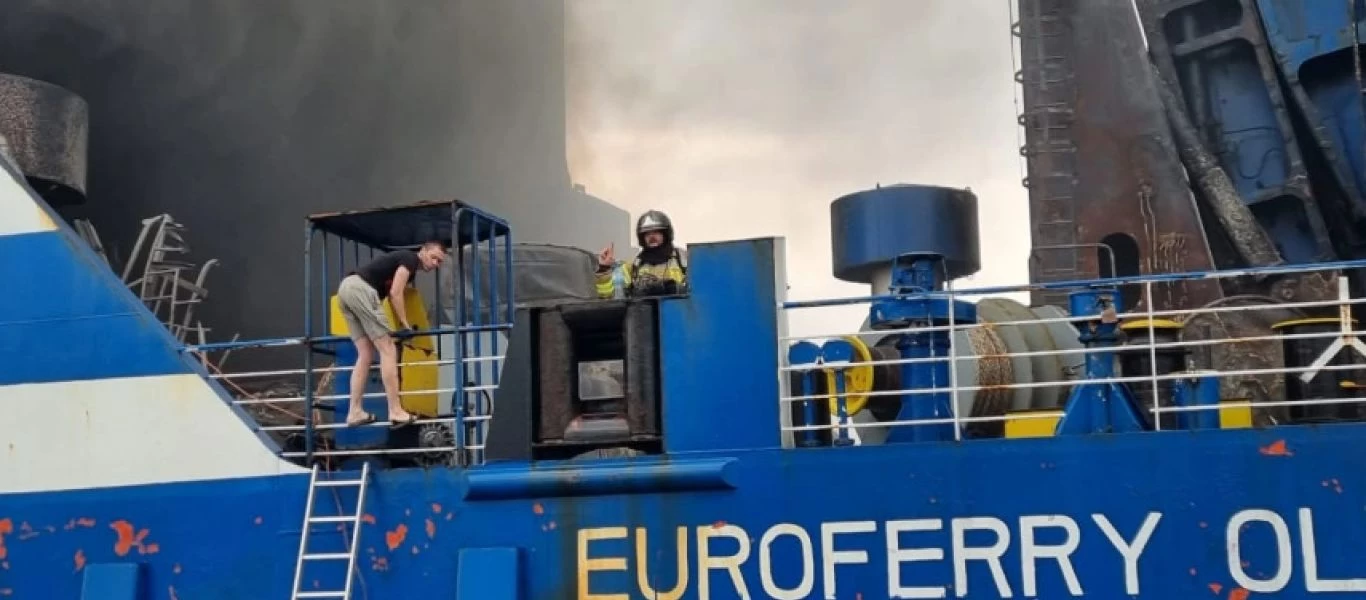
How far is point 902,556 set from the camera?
623 cm

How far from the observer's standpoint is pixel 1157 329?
6.80 metres

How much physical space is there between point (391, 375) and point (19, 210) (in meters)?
2.72

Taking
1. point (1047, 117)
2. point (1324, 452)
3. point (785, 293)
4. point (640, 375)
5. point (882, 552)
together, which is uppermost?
point (1047, 117)

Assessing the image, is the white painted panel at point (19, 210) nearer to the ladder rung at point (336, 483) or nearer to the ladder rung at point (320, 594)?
the ladder rung at point (336, 483)

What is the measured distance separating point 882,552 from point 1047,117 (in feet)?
19.8

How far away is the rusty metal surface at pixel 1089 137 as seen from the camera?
1083cm

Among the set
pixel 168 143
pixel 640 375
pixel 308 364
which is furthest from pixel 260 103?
pixel 640 375

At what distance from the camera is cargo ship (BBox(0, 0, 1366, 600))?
596 cm

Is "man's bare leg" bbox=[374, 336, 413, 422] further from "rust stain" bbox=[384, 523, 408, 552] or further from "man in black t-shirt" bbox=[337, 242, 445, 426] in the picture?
"rust stain" bbox=[384, 523, 408, 552]

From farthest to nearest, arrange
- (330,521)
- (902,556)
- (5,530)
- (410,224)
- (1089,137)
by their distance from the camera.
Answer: (1089,137), (410,224), (5,530), (330,521), (902,556)

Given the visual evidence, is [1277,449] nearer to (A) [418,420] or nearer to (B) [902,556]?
(B) [902,556]

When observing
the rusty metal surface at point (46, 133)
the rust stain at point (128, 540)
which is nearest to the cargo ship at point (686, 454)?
the rust stain at point (128, 540)

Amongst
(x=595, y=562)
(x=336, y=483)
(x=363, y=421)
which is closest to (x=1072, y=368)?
(x=595, y=562)

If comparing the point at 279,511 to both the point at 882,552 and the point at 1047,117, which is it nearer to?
the point at 882,552
